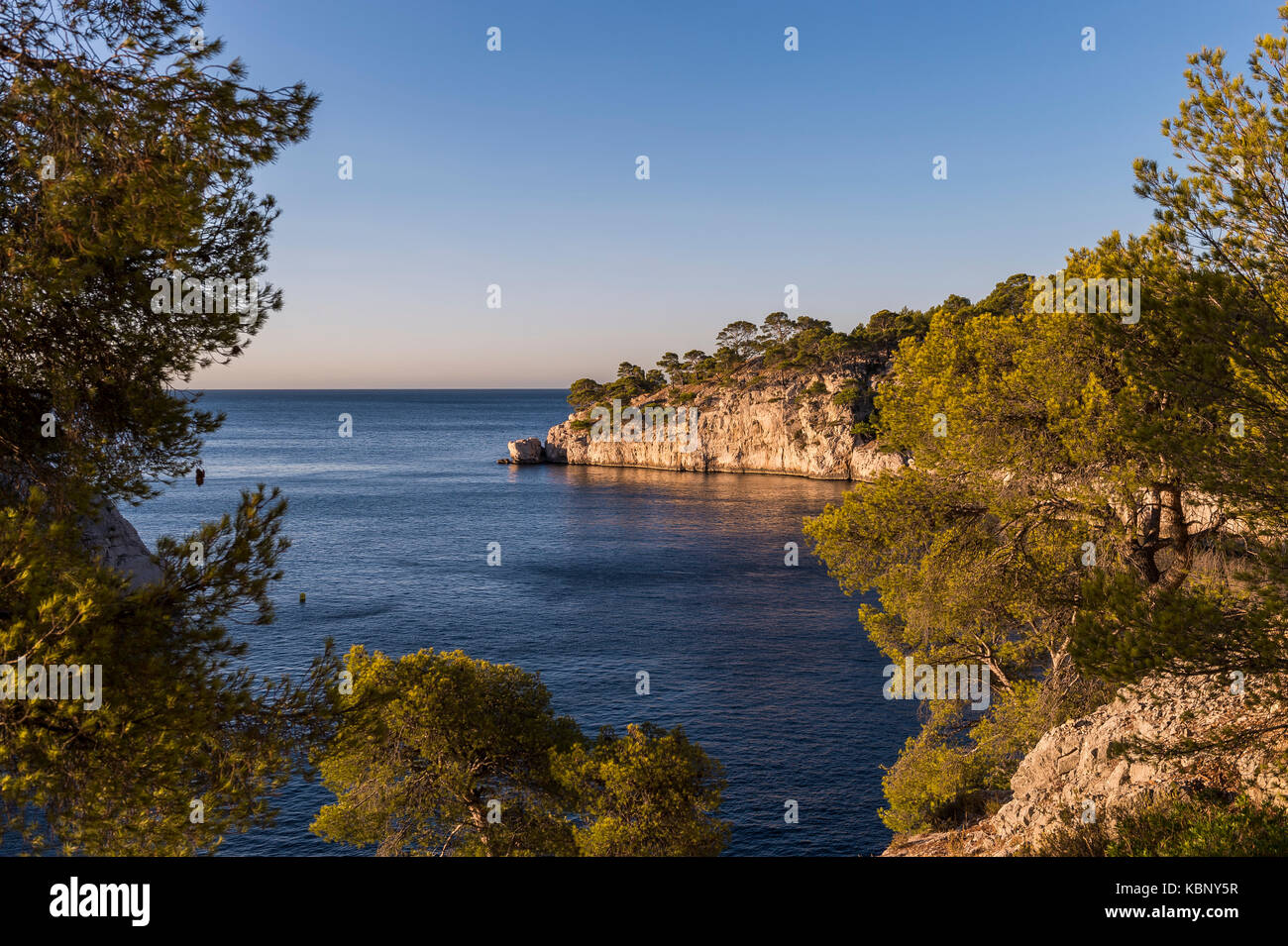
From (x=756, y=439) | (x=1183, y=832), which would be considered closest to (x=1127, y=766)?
(x=1183, y=832)

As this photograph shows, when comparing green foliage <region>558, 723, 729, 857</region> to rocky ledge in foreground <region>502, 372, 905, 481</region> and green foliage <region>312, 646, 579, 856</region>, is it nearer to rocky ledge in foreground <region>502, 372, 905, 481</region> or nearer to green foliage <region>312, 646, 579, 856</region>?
green foliage <region>312, 646, 579, 856</region>

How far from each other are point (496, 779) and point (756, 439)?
111 m

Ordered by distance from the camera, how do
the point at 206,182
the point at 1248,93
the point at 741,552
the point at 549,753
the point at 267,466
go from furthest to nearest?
1. the point at 267,466
2. the point at 741,552
3. the point at 549,753
4. the point at 1248,93
5. the point at 206,182

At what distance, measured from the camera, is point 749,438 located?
431 feet

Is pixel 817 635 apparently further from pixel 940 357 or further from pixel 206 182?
pixel 206 182

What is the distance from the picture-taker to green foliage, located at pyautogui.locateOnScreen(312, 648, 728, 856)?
68.2ft

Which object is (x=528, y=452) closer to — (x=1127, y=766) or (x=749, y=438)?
(x=749, y=438)

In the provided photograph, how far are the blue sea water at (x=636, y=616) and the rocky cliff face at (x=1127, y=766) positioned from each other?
15566 millimetres

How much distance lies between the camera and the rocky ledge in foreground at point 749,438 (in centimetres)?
11950

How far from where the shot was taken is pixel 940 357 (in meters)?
19.5

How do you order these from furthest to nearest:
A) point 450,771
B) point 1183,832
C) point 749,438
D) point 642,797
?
1. point 749,438
2. point 450,771
3. point 642,797
4. point 1183,832

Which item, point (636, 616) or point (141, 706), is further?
point (636, 616)
